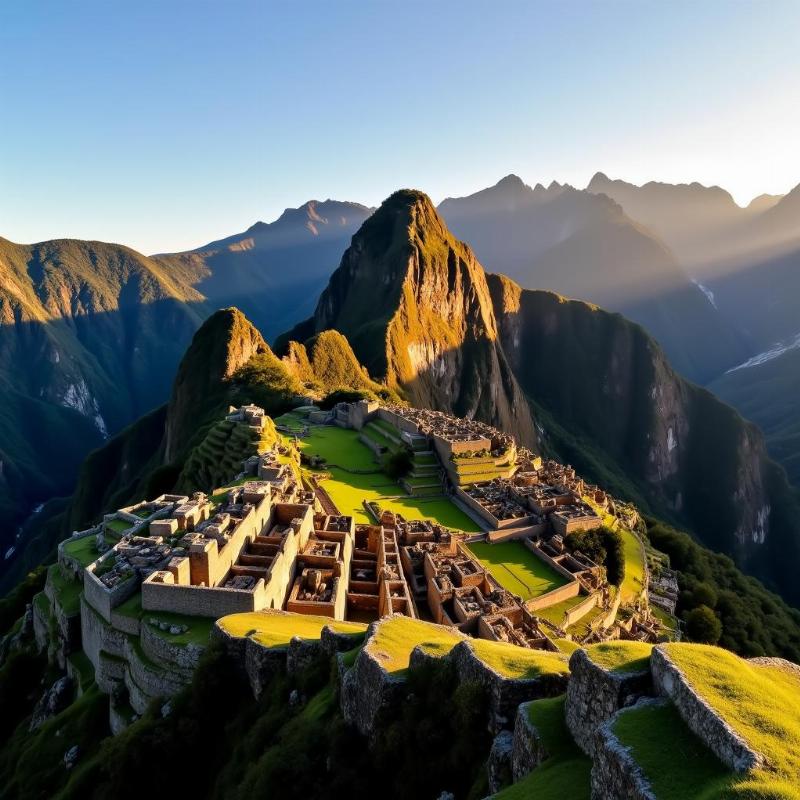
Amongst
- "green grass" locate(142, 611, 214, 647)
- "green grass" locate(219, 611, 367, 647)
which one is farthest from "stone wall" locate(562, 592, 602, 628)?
"green grass" locate(142, 611, 214, 647)

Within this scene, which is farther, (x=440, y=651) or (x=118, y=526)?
(x=118, y=526)

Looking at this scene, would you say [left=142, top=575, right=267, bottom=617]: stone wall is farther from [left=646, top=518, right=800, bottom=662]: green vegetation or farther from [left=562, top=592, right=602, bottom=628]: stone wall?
[left=646, top=518, right=800, bottom=662]: green vegetation

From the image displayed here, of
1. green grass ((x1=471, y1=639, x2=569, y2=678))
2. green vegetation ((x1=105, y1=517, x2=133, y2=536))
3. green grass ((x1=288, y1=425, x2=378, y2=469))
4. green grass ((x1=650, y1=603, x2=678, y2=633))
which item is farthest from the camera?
green grass ((x1=288, y1=425, x2=378, y2=469))

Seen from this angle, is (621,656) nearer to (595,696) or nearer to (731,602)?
(595,696)

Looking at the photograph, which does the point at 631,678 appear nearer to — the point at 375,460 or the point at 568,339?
the point at 375,460


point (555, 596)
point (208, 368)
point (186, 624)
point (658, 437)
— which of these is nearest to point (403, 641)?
point (186, 624)

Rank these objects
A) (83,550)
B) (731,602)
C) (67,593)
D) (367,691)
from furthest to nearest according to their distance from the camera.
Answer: (731,602), (83,550), (67,593), (367,691)
